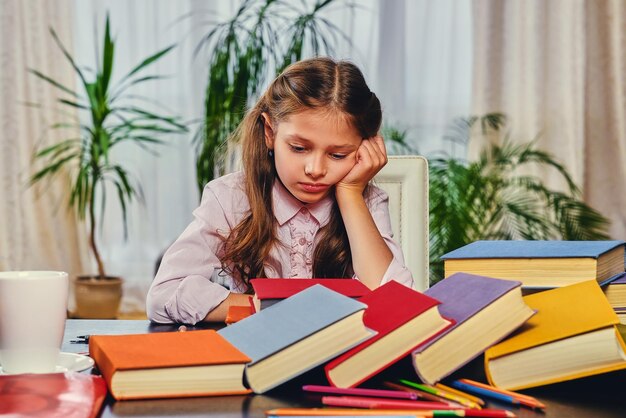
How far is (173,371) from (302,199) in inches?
34.5

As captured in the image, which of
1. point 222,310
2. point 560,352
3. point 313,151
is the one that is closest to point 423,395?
point 560,352

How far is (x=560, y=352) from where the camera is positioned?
2.45 ft

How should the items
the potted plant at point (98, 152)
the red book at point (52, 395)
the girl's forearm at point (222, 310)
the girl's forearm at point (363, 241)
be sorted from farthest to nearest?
the potted plant at point (98, 152)
the girl's forearm at point (363, 241)
the girl's forearm at point (222, 310)
the red book at point (52, 395)

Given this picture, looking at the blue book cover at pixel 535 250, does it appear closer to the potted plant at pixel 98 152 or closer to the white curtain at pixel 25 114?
the potted plant at pixel 98 152

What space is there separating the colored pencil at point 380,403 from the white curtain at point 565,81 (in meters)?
3.24

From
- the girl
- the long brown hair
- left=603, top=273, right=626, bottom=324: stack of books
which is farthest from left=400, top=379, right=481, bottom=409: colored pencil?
the long brown hair

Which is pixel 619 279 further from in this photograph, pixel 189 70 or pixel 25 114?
pixel 25 114

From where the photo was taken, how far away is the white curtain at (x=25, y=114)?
12.8 feet

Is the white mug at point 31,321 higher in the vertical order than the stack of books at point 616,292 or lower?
higher

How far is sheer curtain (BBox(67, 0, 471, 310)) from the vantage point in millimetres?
3893

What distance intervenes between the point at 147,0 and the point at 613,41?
2.18 metres

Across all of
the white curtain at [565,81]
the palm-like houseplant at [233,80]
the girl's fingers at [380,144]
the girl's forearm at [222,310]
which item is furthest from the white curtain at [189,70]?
the girl's forearm at [222,310]

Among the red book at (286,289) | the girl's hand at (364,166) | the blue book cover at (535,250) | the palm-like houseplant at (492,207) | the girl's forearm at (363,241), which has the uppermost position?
the girl's hand at (364,166)

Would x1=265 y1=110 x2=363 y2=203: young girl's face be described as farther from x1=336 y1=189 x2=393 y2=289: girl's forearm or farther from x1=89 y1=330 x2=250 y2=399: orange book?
x1=89 y1=330 x2=250 y2=399: orange book
